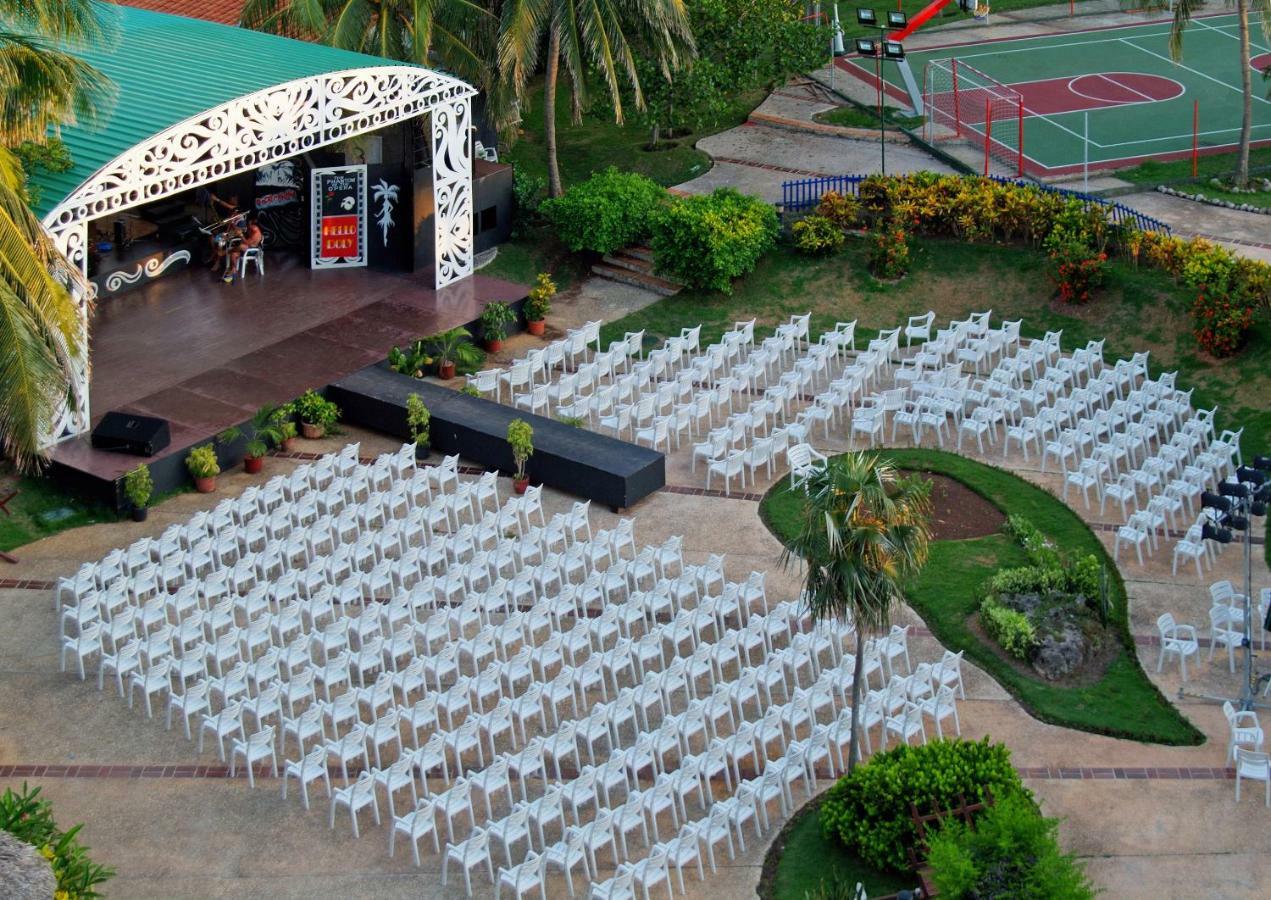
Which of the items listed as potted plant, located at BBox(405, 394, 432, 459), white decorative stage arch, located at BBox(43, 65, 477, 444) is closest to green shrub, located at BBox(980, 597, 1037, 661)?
potted plant, located at BBox(405, 394, 432, 459)

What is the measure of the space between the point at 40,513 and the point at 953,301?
16681 mm

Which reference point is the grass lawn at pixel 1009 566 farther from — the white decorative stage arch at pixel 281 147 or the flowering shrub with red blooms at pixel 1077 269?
the white decorative stage arch at pixel 281 147

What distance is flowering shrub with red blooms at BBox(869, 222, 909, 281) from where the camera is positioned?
34812 millimetres

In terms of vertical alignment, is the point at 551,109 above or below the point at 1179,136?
Answer: above

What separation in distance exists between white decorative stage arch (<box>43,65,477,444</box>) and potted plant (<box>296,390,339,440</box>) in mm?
3370

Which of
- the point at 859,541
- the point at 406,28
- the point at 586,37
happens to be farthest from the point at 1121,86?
the point at 859,541

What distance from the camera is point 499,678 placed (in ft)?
75.9

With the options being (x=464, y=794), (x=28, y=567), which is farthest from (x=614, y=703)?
(x=28, y=567)

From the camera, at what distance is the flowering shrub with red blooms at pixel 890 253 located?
3481 centimetres

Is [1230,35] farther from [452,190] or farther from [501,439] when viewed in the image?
[501,439]

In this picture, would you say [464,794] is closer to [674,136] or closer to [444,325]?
[444,325]

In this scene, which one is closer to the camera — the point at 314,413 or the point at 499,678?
the point at 499,678

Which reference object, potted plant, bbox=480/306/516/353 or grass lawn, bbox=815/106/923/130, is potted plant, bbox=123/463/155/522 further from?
grass lawn, bbox=815/106/923/130

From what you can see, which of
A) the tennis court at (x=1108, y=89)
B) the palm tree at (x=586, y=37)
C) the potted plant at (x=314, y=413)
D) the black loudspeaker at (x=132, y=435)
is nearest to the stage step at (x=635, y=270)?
the palm tree at (x=586, y=37)
